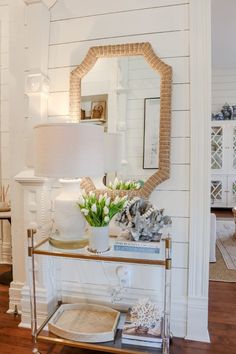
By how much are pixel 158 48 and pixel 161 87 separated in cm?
26

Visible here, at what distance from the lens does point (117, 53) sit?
1.84 metres

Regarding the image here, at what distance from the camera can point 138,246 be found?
1.52 m

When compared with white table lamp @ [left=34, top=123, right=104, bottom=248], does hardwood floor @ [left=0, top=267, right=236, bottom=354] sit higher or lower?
lower

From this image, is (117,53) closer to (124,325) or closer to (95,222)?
(95,222)

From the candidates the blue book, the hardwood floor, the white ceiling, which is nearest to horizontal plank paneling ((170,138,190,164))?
the blue book

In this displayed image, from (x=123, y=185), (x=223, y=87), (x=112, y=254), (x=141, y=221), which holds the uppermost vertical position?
(x=223, y=87)

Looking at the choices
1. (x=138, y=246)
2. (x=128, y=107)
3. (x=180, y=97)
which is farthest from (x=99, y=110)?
(x=138, y=246)

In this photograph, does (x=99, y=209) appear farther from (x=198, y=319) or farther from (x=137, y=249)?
(x=198, y=319)

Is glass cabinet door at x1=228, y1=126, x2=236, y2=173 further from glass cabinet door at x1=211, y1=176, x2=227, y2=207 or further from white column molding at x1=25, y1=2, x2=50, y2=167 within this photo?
white column molding at x1=25, y1=2, x2=50, y2=167

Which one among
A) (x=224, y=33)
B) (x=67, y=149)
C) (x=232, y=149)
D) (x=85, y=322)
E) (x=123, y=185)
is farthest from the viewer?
(x=232, y=149)

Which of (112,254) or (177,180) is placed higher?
(177,180)

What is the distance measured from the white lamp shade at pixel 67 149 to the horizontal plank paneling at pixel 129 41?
2.37 feet

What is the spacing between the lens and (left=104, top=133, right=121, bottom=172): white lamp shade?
1847 mm

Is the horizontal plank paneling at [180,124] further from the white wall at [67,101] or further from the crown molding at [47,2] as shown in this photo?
the crown molding at [47,2]
